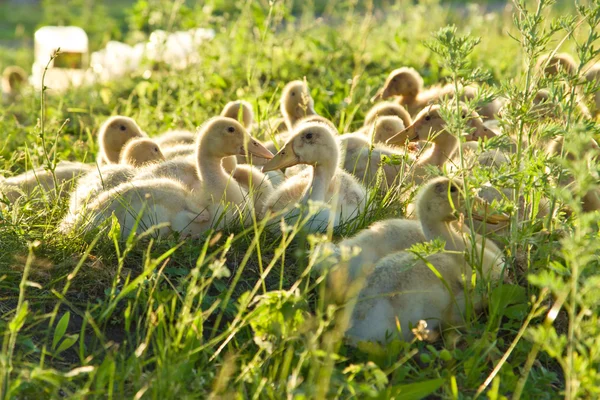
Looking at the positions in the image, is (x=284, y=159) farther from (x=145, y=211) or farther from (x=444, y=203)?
(x=444, y=203)

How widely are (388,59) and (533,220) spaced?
5.66m

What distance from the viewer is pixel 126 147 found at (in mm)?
6086

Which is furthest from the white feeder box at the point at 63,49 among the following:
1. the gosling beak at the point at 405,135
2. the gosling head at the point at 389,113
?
the gosling beak at the point at 405,135

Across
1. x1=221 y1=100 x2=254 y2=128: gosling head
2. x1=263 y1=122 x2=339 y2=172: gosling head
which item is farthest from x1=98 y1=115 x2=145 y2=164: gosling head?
x1=263 y1=122 x2=339 y2=172: gosling head

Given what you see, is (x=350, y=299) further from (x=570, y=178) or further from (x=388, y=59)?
(x=388, y=59)

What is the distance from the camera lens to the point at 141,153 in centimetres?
599

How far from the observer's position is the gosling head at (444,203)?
4.40 metres

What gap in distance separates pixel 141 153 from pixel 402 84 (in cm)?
263

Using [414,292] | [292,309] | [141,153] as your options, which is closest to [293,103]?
[141,153]

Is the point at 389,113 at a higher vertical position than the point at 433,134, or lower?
lower

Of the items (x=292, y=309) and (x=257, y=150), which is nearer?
(x=292, y=309)

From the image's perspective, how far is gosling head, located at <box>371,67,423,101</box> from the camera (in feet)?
24.9

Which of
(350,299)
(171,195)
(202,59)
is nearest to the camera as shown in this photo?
(350,299)

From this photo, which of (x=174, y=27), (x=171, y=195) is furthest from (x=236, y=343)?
(x=174, y=27)
